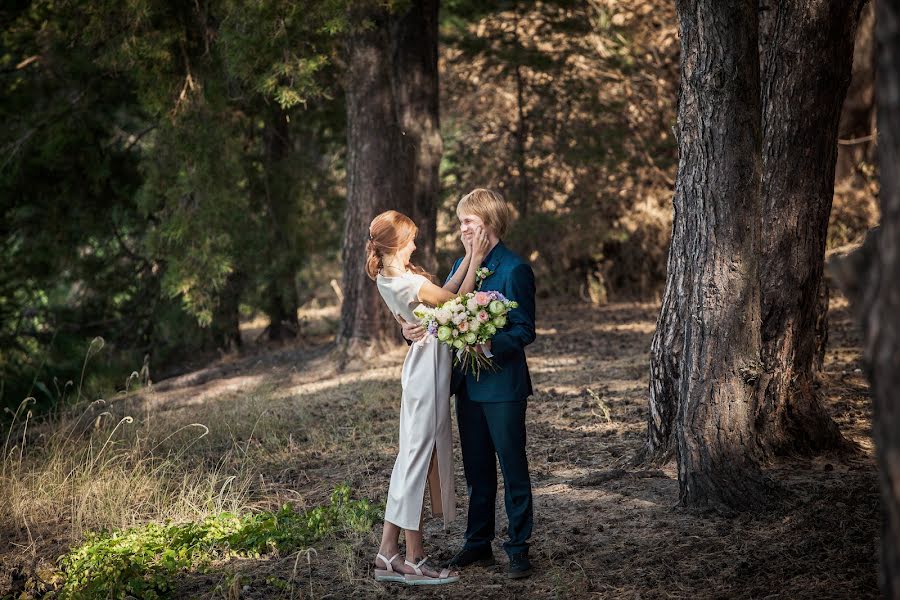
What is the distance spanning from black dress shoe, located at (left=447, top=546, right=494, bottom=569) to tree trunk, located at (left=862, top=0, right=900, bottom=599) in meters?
2.99

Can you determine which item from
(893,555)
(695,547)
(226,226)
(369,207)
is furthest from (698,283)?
(226,226)

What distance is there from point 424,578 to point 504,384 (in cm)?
115

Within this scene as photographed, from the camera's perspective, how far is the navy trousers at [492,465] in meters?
4.81

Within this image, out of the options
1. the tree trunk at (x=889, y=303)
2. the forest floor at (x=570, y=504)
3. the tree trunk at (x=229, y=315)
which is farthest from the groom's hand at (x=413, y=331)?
the tree trunk at (x=229, y=315)

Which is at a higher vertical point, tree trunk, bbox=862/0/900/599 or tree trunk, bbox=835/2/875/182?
tree trunk, bbox=835/2/875/182

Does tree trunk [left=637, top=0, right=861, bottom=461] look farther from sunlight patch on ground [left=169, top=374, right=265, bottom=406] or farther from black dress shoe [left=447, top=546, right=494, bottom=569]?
sunlight patch on ground [left=169, top=374, right=265, bottom=406]

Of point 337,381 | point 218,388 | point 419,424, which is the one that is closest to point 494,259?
point 419,424

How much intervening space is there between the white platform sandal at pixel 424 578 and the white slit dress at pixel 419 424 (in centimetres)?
22

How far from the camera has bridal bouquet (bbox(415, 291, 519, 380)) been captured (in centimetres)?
457

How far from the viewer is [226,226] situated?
1269 cm

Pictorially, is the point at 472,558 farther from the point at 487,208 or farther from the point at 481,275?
the point at 487,208

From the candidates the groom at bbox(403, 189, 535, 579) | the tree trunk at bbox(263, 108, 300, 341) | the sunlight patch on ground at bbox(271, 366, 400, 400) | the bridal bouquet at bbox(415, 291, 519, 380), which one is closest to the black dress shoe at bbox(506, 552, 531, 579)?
the groom at bbox(403, 189, 535, 579)

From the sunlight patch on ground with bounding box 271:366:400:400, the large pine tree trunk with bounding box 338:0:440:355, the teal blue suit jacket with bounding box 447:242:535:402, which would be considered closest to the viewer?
the teal blue suit jacket with bounding box 447:242:535:402

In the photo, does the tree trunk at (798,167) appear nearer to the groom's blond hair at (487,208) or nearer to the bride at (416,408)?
the bride at (416,408)
